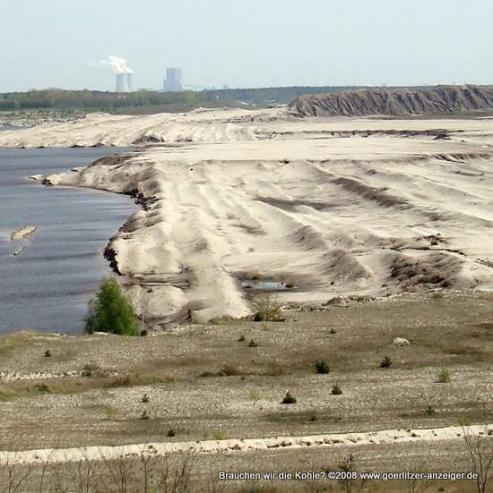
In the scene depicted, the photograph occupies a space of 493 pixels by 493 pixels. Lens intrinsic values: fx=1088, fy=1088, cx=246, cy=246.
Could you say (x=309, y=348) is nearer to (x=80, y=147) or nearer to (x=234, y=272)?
(x=234, y=272)

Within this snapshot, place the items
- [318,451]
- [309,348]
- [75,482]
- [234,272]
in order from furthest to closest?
[234,272] → [309,348] → [318,451] → [75,482]

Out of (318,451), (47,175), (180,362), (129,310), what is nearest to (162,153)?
(47,175)

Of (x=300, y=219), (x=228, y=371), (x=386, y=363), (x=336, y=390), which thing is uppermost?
(x=336, y=390)

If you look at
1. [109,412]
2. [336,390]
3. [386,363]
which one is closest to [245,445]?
[109,412]

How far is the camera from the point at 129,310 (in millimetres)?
29484

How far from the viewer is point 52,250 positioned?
163 feet

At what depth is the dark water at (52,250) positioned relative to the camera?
3528 centimetres

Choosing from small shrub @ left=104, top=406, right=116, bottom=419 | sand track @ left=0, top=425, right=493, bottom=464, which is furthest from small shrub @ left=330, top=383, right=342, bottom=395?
small shrub @ left=104, top=406, right=116, bottom=419

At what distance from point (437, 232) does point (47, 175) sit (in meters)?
51.6

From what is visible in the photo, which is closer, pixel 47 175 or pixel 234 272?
pixel 234 272

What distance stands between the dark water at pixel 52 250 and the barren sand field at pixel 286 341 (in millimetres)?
1820

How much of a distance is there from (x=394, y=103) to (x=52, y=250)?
146 m

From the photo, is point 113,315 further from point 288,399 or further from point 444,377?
point 444,377

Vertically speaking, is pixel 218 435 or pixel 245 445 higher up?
pixel 245 445
